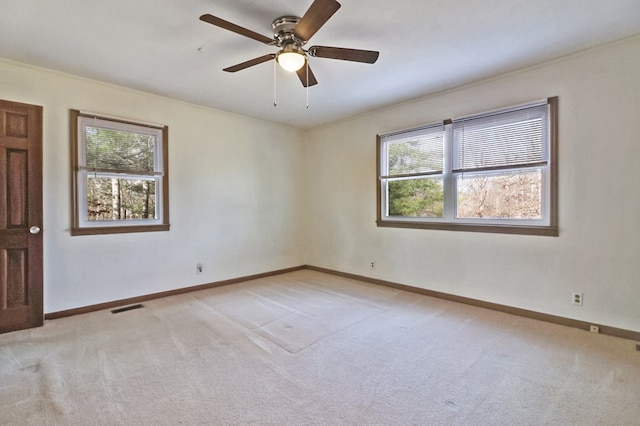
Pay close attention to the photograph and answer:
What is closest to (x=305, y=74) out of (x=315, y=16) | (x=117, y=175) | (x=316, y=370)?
(x=315, y=16)

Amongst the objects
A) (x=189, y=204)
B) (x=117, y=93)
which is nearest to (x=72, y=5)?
(x=117, y=93)

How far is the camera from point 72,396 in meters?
1.86

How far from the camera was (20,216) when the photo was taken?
2916 mm

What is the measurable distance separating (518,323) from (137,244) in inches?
170

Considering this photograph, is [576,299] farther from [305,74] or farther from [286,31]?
[286,31]

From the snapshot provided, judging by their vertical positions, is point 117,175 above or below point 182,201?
above

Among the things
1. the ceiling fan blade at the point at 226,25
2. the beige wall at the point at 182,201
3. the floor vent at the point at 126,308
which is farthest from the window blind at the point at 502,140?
the floor vent at the point at 126,308

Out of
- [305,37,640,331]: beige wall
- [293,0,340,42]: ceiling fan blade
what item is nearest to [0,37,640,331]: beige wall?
[305,37,640,331]: beige wall

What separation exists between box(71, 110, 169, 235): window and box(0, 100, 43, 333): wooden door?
1.01ft

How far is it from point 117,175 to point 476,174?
417cm

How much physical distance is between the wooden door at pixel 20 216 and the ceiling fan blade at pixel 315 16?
2.87m

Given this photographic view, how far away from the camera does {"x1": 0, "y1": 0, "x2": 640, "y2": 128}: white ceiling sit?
2125 millimetres

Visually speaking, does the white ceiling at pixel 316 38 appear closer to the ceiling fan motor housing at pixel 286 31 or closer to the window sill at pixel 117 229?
the ceiling fan motor housing at pixel 286 31

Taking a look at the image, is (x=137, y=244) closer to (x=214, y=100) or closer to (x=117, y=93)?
(x=117, y=93)
